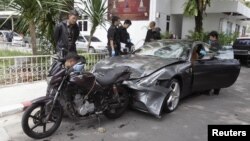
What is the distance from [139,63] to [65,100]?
1.93m

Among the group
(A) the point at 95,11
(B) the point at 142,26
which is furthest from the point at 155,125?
(B) the point at 142,26

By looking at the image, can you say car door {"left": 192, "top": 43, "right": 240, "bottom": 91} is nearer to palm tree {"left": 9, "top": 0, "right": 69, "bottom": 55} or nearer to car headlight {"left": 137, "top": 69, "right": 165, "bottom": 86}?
car headlight {"left": 137, "top": 69, "right": 165, "bottom": 86}

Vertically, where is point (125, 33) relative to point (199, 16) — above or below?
below

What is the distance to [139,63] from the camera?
5582 millimetres

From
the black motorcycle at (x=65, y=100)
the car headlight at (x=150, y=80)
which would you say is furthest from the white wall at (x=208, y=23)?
the black motorcycle at (x=65, y=100)

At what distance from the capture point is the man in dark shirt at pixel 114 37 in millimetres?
7508

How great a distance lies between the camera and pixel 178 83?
5.68m

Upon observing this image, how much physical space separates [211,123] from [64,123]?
2669 millimetres

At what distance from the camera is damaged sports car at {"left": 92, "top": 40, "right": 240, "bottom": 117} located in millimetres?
4980

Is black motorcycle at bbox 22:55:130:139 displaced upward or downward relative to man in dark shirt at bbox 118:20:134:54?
downward

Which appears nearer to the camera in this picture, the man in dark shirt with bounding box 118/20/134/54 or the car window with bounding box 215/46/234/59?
the car window with bounding box 215/46/234/59

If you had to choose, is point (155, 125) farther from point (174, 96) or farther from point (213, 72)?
point (213, 72)

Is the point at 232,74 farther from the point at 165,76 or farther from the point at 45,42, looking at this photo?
the point at 45,42

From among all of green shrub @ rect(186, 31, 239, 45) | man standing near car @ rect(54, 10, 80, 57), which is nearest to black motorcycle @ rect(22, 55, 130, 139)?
man standing near car @ rect(54, 10, 80, 57)
